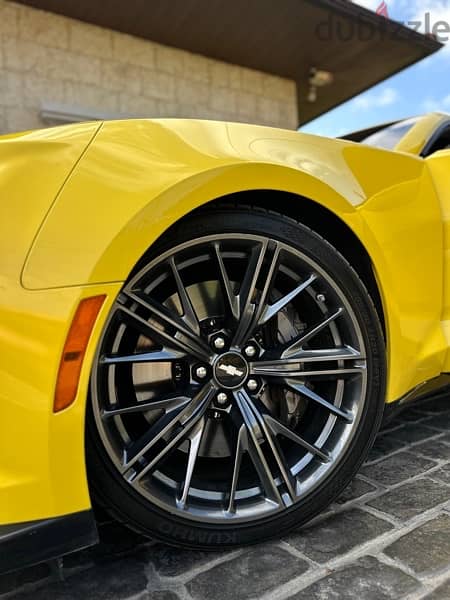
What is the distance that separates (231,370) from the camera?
55.5 inches

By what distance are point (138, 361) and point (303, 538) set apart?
0.73m

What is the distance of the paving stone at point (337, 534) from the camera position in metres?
1.38

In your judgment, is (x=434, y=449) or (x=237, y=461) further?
(x=434, y=449)

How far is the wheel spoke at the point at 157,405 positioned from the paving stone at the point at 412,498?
778mm

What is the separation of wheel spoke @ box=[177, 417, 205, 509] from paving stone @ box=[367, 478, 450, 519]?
68 cm

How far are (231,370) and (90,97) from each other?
19.5 ft

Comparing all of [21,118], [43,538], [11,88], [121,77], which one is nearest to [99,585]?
[43,538]

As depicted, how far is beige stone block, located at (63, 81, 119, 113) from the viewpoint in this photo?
6148 mm

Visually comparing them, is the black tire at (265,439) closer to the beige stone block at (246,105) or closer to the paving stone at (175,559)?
the paving stone at (175,559)

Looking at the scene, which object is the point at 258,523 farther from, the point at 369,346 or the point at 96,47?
the point at 96,47

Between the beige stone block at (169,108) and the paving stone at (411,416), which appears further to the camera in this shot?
the beige stone block at (169,108)

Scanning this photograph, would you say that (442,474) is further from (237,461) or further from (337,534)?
(237,461)

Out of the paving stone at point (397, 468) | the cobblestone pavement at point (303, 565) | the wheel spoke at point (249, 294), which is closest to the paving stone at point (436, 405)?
the paving stone at point (397, 468)

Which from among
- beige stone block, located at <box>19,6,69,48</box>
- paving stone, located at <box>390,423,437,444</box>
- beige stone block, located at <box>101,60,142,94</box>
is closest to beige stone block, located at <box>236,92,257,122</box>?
beige stone block, located at <box>101,60,142,94</box>
